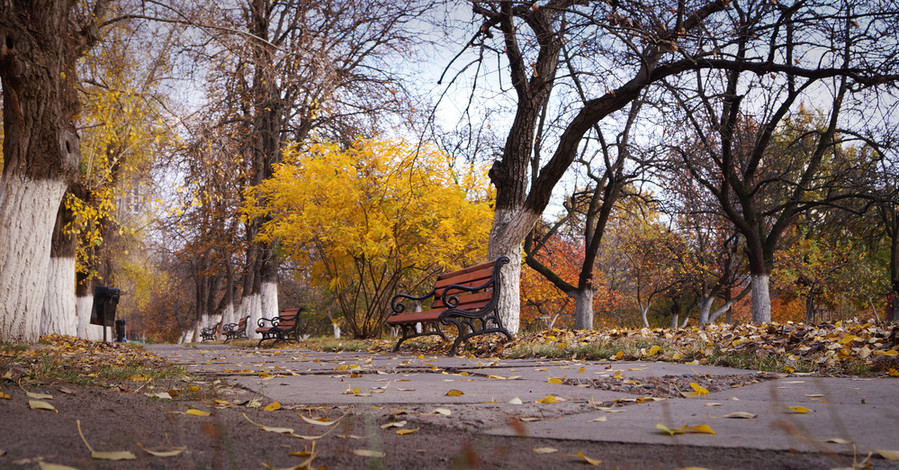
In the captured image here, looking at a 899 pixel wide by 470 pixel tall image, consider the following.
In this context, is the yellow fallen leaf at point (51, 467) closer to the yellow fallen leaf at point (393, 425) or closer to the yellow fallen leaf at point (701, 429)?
the yellow fallen leaf at point (393, 425)

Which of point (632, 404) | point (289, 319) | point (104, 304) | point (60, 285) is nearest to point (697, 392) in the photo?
point (632, 404)

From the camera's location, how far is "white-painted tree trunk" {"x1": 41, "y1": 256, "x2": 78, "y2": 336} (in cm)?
A: 1140

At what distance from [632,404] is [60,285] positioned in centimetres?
1211

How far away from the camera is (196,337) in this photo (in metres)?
29.1

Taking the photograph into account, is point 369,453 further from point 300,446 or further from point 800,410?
point 800,410

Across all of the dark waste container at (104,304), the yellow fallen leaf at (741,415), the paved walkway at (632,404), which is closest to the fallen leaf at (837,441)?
the paved walkway at (632,404)

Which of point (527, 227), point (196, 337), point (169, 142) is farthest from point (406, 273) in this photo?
point (196, 337)

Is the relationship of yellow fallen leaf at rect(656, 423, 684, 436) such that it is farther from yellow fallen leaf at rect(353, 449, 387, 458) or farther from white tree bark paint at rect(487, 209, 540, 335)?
white tree bark paint at rect(487, 209, 540, 335)

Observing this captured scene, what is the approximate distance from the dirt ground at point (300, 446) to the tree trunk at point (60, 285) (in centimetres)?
1039

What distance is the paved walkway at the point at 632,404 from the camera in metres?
1.91

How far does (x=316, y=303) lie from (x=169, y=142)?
97.4 ft

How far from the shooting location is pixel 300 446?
1.91m

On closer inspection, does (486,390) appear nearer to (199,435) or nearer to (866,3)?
(199,435)

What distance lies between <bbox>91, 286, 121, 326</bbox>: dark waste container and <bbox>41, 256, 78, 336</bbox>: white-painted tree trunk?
0.67 metres
